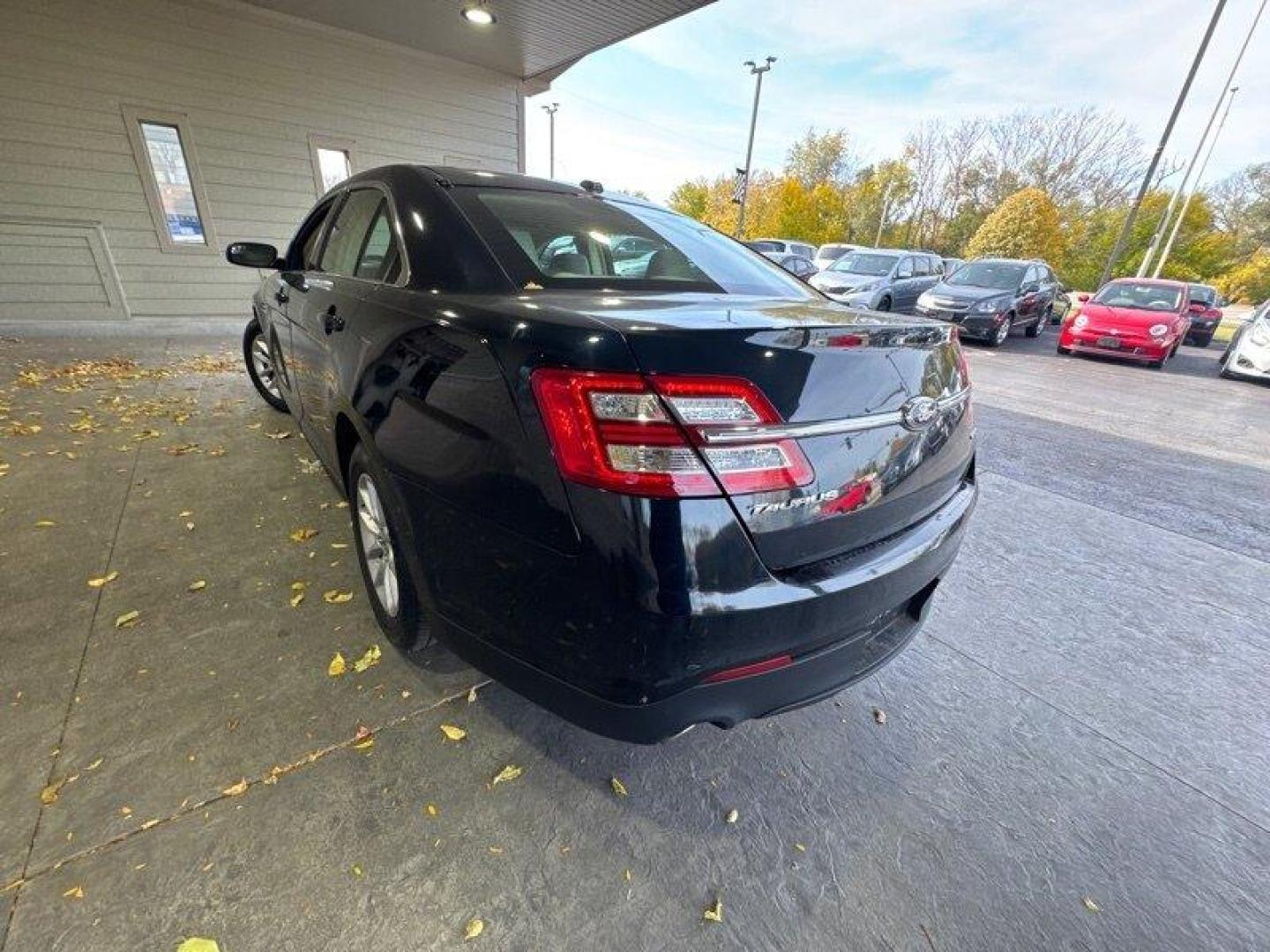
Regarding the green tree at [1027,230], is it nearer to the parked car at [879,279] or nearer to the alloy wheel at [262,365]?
the parked car at [879,279]

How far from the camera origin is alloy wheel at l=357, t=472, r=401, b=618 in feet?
5.96

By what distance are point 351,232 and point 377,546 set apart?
1455 millimetres

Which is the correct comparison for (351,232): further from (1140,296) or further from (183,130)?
(1140,296)

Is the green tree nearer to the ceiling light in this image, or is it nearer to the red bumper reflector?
the ceiling light

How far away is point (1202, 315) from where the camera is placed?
43.3 ft

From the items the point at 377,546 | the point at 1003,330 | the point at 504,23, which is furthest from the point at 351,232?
the point at 1003,330

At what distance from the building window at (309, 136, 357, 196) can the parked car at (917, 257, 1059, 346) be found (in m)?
9.25

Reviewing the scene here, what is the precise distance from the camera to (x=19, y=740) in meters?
1.53

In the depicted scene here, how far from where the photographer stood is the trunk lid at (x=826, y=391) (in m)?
1.09

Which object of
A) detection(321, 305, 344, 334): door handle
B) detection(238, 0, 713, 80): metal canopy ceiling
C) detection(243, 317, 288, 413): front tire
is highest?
detection(238, 0, 713, 80): metal canopy ceiling

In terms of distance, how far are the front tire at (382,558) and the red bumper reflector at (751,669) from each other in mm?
954

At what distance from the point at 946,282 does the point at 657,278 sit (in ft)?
36.4

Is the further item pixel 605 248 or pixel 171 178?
pixel 171 178

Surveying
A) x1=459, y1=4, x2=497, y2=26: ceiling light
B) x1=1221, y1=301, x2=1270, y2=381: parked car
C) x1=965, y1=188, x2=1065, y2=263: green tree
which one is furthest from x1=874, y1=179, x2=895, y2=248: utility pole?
x1=459, y1=4, x2=497, y2=26: ceiling light
